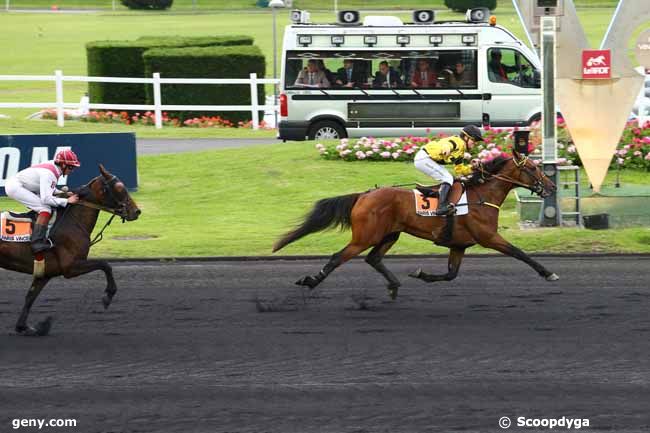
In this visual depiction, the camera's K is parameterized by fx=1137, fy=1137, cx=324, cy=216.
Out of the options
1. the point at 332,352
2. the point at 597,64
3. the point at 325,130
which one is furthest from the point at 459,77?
the point at 332,352

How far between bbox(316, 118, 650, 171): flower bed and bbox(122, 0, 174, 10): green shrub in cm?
5528

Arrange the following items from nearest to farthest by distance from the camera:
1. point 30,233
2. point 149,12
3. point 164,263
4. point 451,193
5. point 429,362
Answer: point 429,362 → point 30,233 → point 451,193 → point 164,263 → point 149,12

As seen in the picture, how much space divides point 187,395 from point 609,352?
3827 mm

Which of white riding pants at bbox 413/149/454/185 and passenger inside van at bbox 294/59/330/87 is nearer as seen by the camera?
white riding pants at bbox 413/149/454/185

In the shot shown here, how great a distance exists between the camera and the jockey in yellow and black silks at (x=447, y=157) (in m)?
12.5

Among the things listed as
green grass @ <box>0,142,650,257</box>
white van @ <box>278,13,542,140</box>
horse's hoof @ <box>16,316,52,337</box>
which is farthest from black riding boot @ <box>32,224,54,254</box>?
white van @ <box>278,13,542,140</box>

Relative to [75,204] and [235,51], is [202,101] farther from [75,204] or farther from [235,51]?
A: [75,204]

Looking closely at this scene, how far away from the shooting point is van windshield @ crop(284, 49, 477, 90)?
2414cm

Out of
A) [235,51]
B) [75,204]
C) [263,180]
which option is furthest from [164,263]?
[235,51]

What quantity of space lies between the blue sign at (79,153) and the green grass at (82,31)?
21.5m

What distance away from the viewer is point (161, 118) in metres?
30.0

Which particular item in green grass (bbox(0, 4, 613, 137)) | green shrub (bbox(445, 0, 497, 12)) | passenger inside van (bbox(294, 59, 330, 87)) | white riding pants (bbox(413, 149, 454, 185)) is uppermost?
green shrub (bbox(445, 0, 497, 12))

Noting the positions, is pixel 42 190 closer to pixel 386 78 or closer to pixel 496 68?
pixel 386 78

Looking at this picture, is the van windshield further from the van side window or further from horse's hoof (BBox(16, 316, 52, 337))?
horse's hoof (BBox(16, 316, 52, 337))
